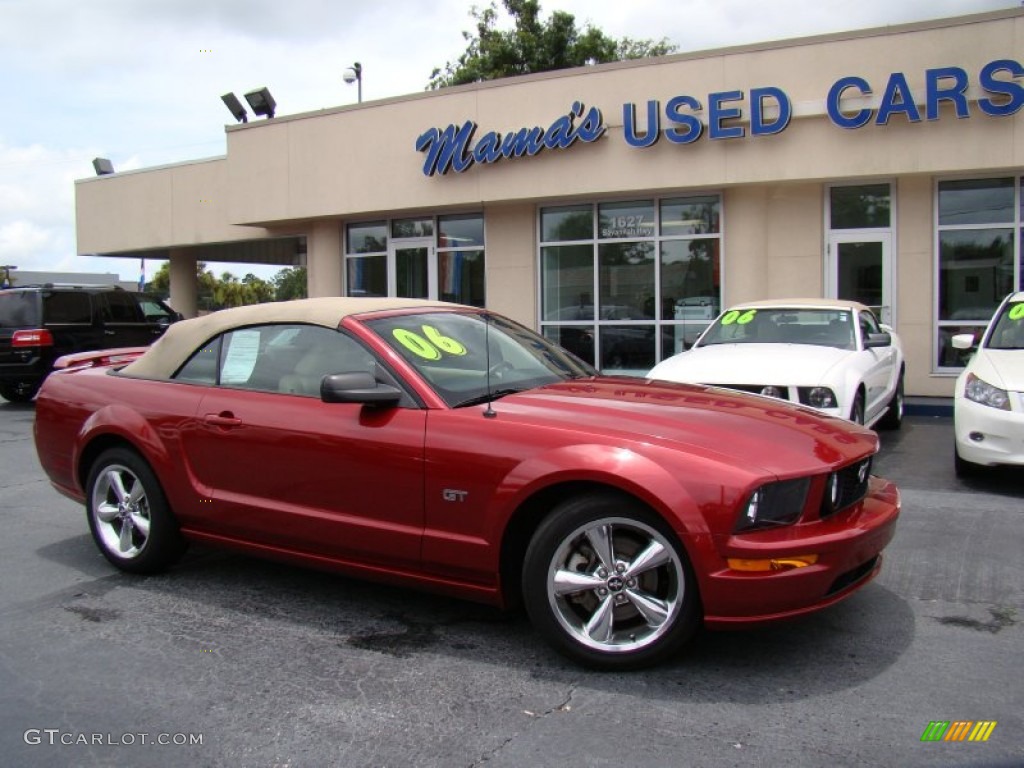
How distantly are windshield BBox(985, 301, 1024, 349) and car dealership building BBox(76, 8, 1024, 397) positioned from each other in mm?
4147

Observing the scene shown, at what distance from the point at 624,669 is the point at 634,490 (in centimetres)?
74

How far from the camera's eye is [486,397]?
397cm

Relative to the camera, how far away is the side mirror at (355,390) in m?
3.75

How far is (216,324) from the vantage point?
4.80m

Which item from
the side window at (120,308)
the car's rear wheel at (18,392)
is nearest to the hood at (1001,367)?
the side window at (120,308)

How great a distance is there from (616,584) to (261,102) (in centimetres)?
1628

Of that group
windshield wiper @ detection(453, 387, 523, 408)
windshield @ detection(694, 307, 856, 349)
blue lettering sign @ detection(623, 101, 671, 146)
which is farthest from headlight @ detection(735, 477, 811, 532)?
blue lettering sign @ detection(623, 101, 671, 146)

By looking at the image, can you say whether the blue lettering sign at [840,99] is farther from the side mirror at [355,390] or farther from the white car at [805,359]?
the side mirror at [355,390]

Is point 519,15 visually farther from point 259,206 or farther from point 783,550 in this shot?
point 783,550

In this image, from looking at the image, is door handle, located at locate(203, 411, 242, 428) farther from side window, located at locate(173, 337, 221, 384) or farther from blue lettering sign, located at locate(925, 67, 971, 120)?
blue lettering sign, located at locate(925, 67, 971, 120)

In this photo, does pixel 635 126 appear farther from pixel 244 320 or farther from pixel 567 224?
pixel 244 320

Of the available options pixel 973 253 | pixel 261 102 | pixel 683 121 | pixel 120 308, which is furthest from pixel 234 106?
pixel 973 253

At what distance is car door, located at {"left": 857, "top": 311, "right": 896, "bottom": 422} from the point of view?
7.96m

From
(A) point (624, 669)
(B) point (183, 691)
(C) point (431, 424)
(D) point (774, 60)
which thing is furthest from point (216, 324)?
(D) point (774, 60)
